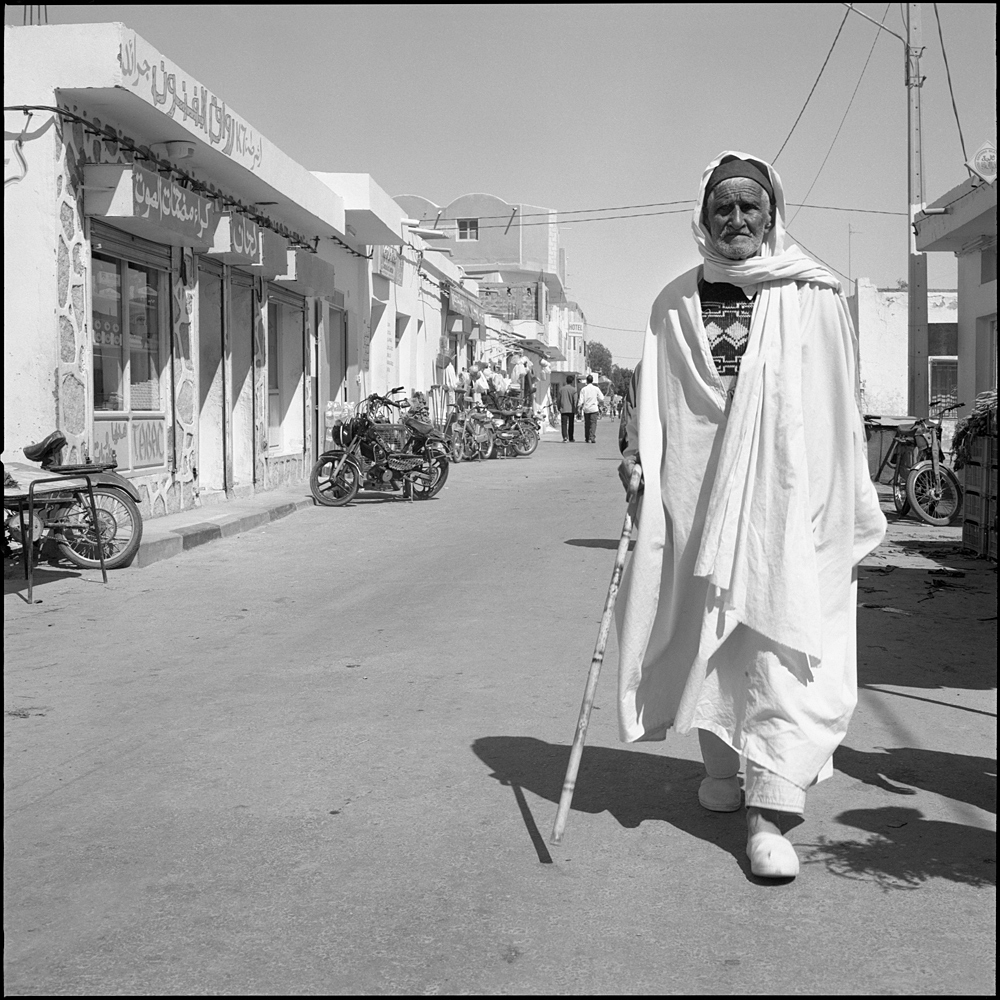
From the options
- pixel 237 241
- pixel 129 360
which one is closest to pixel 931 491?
pixel 237 241

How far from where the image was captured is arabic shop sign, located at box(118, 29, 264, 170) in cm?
1034

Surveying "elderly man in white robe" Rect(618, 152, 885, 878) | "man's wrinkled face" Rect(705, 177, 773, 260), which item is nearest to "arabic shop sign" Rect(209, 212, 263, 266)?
"elderly man in white robe" Rect(618, 152, 885, 878)

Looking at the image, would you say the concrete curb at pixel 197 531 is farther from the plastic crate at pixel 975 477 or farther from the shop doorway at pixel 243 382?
the plastic crate at pixel 975 477

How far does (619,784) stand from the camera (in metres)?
4.07

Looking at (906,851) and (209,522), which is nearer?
(906,851)

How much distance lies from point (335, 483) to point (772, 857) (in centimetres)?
1229

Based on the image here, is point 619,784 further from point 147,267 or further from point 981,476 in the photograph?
point 147,267

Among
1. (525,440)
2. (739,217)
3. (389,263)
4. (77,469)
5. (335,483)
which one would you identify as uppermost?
(389,263)

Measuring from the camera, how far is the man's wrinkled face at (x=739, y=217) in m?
3.51

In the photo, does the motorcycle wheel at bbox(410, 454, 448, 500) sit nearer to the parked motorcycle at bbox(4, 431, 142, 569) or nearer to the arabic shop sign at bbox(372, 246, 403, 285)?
the parked motorcycle at bbox(4, 431, 142, 569)

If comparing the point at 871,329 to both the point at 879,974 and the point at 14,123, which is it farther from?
the point at 879,974

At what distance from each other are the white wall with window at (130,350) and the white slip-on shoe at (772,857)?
8641 mm

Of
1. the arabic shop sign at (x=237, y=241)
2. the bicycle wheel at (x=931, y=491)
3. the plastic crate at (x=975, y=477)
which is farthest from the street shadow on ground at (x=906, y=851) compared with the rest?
the arabic shop sign at (x=237, y=241)

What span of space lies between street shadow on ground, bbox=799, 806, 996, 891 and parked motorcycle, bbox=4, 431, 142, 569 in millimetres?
5996
